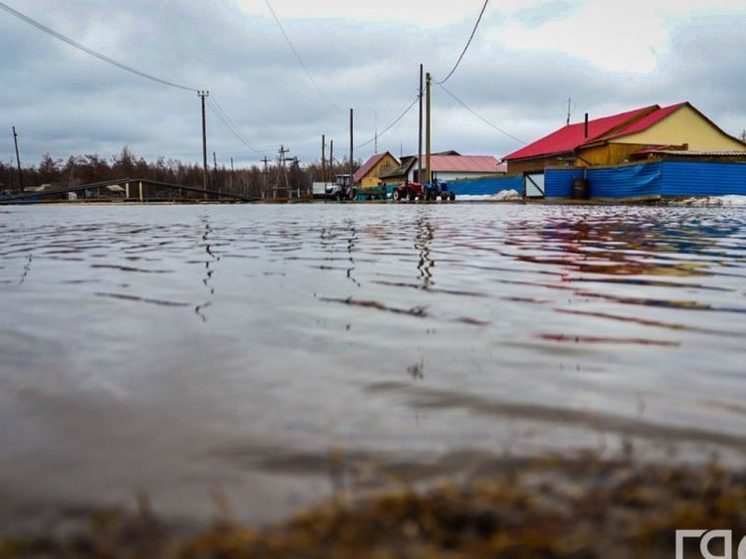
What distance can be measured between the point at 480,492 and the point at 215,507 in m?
0.51

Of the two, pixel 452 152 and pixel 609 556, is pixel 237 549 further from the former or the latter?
pixel 452 152

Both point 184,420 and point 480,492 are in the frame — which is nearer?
point 480,492

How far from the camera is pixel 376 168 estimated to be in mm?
72500

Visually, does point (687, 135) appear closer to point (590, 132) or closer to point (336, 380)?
point (590, 132)

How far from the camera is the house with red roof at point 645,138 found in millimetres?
36188

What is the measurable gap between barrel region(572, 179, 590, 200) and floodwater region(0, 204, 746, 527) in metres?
25.7

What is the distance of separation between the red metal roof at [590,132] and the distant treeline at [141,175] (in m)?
49.7

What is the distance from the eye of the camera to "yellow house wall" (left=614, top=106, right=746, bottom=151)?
36.5 metres

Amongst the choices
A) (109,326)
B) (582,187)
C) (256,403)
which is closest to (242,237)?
(109,326)

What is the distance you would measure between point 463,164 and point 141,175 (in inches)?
2232

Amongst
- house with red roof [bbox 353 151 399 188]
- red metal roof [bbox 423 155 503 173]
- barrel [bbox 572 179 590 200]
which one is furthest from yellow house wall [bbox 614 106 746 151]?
house with red roof [bbox 353 151 399 188]

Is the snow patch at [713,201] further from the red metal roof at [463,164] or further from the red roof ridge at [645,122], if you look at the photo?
the red metal roof at [463,164]

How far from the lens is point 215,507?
3.75 ft

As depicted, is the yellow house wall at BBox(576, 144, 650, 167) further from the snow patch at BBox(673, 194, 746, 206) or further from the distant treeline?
the distant treeline
